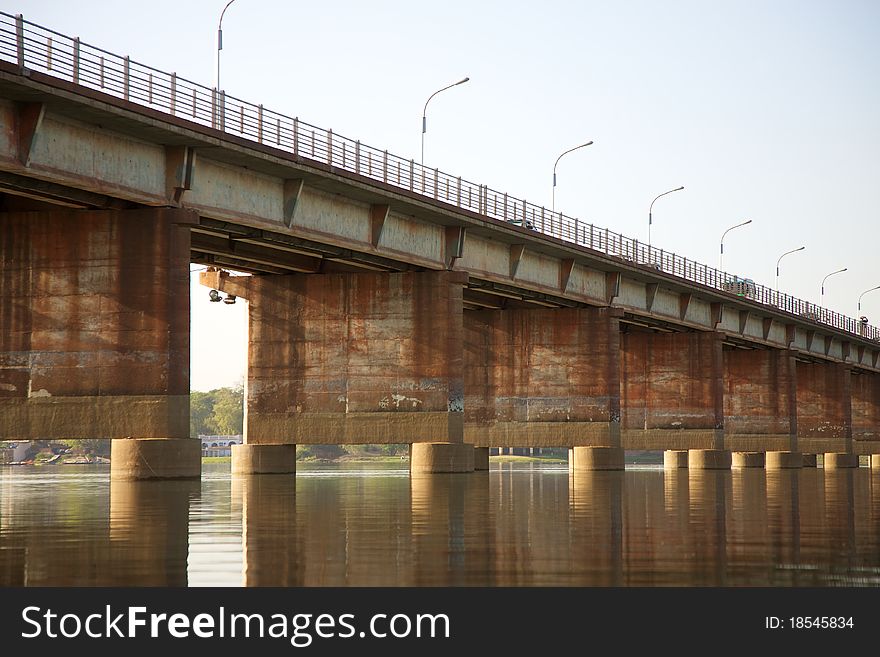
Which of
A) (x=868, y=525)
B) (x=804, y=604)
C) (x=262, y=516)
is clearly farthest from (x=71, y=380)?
(x=804, y=604)

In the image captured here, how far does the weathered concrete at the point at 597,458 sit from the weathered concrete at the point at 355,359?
1453 cm

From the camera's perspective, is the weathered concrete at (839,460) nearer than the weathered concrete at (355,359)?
No

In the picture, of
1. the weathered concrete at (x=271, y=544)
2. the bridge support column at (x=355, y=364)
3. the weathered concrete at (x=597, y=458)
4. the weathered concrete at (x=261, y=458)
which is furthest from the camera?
the weathered concrete at (x=597, y=458)

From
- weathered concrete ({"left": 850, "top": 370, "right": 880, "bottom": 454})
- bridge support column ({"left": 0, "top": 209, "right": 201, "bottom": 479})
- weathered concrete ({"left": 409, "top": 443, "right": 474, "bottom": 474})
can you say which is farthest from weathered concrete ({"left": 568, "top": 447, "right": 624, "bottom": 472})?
weathered concrete ({"left": 850, "top": 370, "right": 880, "bottom": 454})

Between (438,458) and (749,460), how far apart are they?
1722 inches

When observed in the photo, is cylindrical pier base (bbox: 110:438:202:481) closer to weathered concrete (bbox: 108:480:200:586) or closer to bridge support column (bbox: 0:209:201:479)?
bridge support column (bbox: 0:209:201:479)

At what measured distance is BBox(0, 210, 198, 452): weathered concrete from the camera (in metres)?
37.1

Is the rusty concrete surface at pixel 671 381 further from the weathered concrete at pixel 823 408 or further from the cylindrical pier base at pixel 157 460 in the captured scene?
the cylindrical pier base at pixel 157 460

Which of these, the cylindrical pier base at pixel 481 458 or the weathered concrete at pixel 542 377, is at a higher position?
the weathered concrete at pixel 542 377

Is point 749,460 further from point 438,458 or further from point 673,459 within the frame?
point 438,458

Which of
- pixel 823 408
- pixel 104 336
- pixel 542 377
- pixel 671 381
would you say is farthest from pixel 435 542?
pixel 823 408

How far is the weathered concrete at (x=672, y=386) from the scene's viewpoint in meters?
78.7

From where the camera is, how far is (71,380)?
37.8m

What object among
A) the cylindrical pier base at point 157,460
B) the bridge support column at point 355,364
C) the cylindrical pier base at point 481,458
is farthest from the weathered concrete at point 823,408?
the cylindrical pier base at point 157,460
